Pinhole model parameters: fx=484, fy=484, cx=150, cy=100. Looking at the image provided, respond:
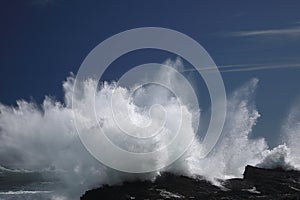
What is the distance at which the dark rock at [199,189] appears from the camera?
27.9 m

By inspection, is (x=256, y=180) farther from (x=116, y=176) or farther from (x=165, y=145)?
(x=116, y=176)

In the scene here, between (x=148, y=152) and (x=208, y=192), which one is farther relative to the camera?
(x=148, y=152)

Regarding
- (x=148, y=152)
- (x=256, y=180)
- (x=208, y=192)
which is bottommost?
(x=208, y=192)

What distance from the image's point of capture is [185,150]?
38.0 m

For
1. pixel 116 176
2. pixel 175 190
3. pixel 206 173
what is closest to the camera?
pixel 175 190

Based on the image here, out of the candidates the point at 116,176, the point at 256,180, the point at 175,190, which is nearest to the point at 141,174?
the point at 116,176

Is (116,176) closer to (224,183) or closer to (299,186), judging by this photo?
(224,183)

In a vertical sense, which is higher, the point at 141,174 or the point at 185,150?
the point at 185,150

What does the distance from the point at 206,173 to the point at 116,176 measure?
8770 mm

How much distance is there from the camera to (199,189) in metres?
30.5

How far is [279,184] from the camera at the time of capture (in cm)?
3325

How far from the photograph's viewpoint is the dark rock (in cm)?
2791

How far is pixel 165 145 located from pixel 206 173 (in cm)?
423

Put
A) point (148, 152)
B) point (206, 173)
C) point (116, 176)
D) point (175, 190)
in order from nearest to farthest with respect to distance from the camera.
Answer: point (175, 190)
point (116, 176)
point (148, 152)
point (206, 173)
